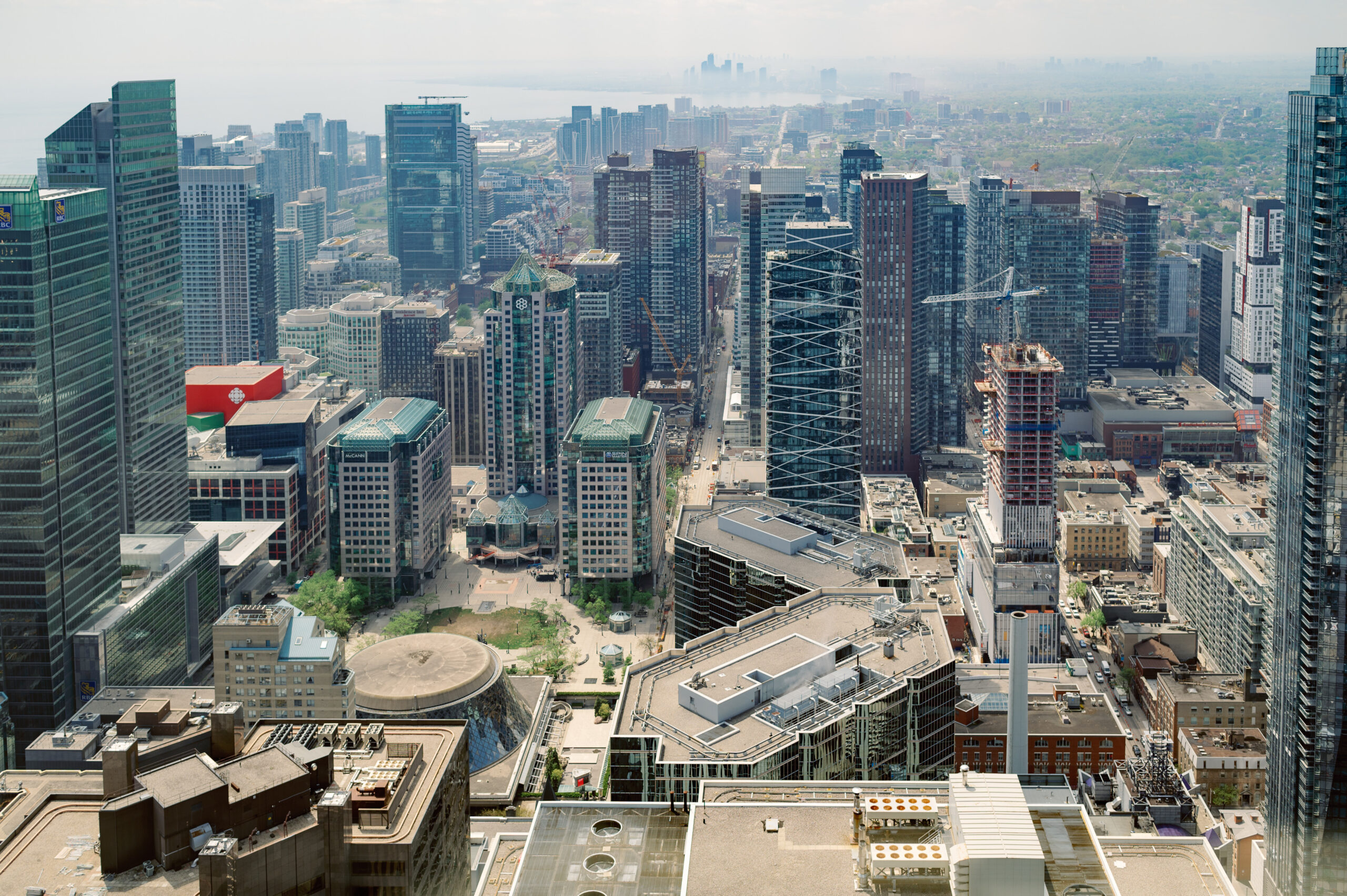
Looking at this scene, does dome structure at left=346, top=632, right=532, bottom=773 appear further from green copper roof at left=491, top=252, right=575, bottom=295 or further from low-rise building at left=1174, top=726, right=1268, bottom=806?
green copper roof at left=491, top=252, right=575, bottom=295

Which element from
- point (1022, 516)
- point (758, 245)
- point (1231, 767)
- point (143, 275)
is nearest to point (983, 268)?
point (758, 245)

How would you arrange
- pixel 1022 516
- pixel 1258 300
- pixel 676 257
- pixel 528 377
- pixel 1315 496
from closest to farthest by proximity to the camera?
pixel 1315 496
pixel 1022 516
pixel 528 377
pixel 1258 300
pixel 676 257

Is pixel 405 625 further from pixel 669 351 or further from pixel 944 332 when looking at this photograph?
pixel 669 351

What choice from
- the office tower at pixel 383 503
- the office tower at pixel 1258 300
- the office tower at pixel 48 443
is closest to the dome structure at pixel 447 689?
the office tower at pixel 48 443

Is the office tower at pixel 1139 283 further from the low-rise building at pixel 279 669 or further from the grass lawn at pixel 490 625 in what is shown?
the low-rise building at pixel 279 669

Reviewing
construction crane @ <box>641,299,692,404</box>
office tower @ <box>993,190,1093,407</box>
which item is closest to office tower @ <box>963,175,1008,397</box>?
office tower @ <box>993,190,1093,407</box>

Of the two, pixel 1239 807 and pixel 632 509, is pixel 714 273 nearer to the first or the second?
pixel 632 509
